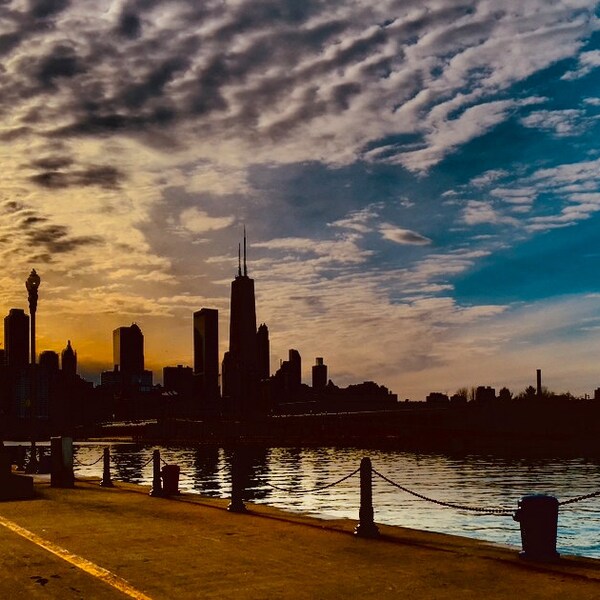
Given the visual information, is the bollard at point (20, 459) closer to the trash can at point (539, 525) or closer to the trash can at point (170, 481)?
the trash can at point (170, 481)

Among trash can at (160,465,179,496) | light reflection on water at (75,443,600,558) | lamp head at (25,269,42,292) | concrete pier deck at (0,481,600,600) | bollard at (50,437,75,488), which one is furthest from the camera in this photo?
lamp head at (25,269,42,292)

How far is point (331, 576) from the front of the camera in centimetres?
1083

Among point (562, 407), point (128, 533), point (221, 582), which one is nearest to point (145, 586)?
point (221, 582)

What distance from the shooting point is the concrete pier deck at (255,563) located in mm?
9930

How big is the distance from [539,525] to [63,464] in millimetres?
19492

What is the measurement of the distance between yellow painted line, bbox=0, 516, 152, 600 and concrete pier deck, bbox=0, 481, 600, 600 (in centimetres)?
2

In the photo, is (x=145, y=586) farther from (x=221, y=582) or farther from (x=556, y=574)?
(x=556, y=574)

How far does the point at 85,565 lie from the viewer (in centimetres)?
1169

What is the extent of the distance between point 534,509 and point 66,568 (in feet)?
22.2

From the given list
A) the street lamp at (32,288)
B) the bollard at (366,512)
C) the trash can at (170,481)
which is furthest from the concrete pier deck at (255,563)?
the street lamp at (32,288)

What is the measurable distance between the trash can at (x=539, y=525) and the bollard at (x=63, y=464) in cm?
1904

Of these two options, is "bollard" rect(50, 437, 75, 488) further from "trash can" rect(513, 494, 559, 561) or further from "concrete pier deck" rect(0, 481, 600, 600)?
"trash can" rect(513, 494, 559, 561)

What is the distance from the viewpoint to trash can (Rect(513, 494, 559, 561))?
11875 millimetres


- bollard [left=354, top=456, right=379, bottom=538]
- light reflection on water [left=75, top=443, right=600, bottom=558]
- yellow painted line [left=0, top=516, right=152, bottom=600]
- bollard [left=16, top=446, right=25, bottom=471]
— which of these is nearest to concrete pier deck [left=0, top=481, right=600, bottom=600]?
yellow painted line [left=0, top=516, right=152, bottom=600]
